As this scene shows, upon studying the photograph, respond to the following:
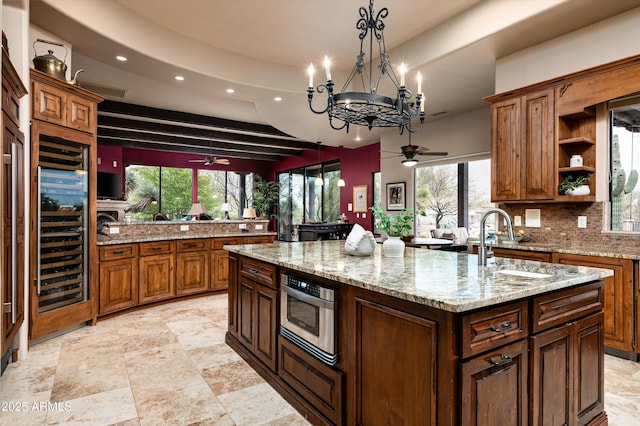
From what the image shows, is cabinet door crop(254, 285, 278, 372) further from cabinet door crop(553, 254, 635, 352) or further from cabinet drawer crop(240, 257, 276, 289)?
cabinet door crop(553, 254, 635, 352)

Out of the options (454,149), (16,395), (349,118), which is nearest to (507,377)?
(349,118)

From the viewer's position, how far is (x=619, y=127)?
3449 mm

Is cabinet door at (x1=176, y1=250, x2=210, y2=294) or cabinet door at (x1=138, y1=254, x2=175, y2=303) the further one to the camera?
cabinet door at (x1=176, y1=250, x2=210, y2=294)

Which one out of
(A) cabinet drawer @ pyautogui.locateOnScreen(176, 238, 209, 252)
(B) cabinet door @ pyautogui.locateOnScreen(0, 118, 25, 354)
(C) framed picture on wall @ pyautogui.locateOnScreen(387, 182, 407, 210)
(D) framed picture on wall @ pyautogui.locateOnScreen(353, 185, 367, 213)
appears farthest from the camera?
(D) framed picture on wall @ pyautogui.locateOnScreen(353, 185, 367, 213)

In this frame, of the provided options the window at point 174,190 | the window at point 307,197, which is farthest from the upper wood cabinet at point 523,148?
the window at point 174,190

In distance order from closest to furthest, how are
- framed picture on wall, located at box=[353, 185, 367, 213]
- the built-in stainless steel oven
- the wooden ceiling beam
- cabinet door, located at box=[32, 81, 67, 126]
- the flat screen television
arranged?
the built-in stainless steel oven < cabinet door, located at box=[32, 81, 67, 126] < the flat screen television < framed picture on wall, located at box=[353, 185, 367, 213] < the wooden ceiling beam

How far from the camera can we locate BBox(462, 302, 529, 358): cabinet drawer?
1.36 m

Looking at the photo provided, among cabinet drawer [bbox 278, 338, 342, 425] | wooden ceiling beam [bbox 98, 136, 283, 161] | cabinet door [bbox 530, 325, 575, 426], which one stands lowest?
cabinet drawer [bbox 278, 338, 342, 425]

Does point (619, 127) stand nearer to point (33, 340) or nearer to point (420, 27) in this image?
point (420, 27)

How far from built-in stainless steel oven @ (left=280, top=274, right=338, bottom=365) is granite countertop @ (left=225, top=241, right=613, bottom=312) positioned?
12 centimetres

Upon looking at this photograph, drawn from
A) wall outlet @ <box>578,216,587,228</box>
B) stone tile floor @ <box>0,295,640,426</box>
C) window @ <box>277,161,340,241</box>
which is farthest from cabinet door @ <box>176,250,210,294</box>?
window @ <box>277,161,340,241</box>

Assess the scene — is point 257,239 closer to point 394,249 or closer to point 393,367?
point 394,249

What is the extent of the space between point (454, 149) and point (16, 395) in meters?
6.36

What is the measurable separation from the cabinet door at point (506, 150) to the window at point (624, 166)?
798mm
